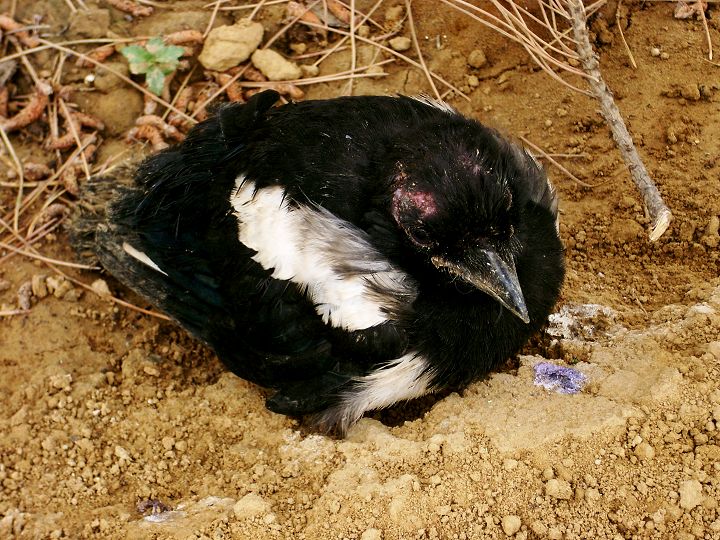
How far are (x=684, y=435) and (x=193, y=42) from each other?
338 centimetres

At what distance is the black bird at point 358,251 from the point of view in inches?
107

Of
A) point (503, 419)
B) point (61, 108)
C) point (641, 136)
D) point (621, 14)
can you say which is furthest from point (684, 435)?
point (61, 108)

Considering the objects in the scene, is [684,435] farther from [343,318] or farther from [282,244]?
[282,244]

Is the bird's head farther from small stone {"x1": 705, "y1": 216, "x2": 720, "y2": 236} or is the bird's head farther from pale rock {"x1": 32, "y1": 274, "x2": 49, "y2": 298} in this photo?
pale rock {"x1": 32, "y1": 274, "x2": 49, "y2": 298}

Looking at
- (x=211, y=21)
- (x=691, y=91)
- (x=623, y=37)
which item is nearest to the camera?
(x=691, y=91)

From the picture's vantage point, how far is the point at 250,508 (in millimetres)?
2715

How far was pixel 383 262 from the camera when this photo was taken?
2881 mm

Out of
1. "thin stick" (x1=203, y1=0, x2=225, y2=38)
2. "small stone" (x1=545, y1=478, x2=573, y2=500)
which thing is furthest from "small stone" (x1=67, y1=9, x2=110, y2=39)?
"small stone" (x1=545, y1=478, x2=573, y2=500)

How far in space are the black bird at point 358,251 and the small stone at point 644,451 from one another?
1.87 ft

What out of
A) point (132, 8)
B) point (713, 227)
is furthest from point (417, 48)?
point (713, 227)

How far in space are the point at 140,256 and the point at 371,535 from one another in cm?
183

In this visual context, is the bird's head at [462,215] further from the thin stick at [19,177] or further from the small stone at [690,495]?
the thin stick at [19,177]

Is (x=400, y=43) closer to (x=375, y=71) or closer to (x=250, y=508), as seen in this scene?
(x=375, y=71)

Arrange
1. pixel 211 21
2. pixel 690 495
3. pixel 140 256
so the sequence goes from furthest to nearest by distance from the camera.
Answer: pixel 211 21, pixel 140 256, pixel 690 495
